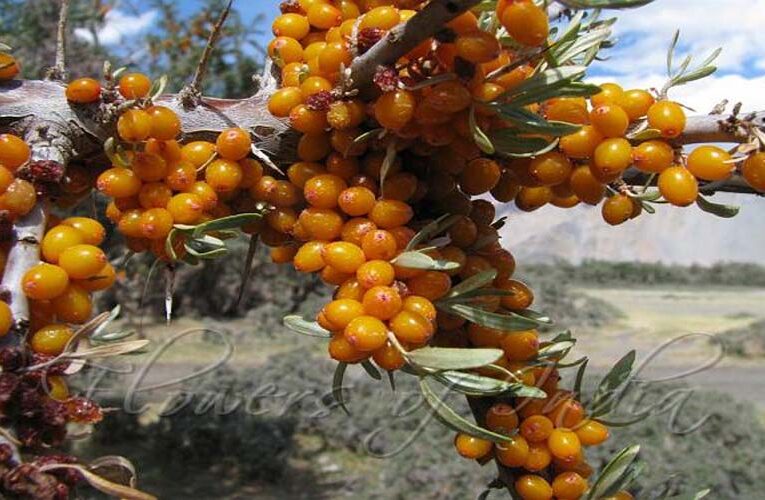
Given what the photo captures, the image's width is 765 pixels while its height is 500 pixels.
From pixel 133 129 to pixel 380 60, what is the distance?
0.22 m

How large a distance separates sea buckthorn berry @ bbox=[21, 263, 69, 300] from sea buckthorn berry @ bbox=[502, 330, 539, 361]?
1.35ft

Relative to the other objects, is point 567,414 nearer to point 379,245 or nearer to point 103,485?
point 379,245

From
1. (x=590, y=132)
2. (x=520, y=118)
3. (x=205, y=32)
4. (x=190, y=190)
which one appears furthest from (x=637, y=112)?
(x=205, y=32)

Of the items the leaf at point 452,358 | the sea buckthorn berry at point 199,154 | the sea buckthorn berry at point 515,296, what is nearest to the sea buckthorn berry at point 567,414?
the sea buckthorn berry at point 515,296

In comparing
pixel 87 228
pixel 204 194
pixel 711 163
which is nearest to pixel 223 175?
pixel 204 194

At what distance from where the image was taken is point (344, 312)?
65cm

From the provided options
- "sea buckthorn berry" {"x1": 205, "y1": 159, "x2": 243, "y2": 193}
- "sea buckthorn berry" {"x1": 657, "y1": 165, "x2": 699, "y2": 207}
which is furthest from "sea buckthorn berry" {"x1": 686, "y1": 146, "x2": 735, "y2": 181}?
"sea buckthorn berry" {"x1": 205, "y1": 159, "x2": 243, "y2": 193}

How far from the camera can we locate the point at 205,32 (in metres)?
5.41

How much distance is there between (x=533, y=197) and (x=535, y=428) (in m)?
0.24

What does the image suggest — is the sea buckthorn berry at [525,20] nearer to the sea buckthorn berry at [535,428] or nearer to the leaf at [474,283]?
the leaf at [474,283]

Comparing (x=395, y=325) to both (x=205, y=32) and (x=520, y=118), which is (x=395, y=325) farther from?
(x=205, y=32)

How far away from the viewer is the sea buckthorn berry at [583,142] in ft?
2.20

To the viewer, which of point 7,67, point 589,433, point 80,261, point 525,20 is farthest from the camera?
point 589,433

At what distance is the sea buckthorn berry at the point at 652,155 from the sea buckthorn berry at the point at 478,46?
0.64ft
